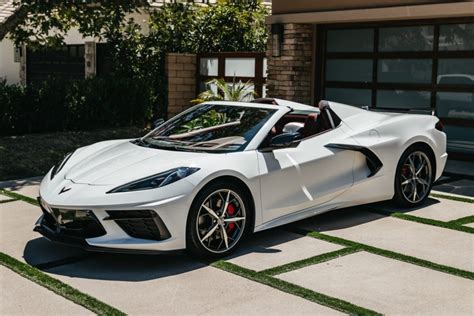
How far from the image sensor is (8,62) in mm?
20641

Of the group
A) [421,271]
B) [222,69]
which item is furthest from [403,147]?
[222,69]

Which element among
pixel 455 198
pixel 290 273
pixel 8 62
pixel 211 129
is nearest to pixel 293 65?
pixel 455 198

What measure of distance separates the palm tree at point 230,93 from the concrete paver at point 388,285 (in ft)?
23.7

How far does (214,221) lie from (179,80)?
9598 millimetres

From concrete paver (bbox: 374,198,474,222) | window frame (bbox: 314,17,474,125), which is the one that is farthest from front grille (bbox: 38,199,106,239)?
window frame (bbox: 314,17,474,125)

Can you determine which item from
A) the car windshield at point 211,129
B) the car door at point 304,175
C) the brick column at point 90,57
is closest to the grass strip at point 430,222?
the car door at point 304,175

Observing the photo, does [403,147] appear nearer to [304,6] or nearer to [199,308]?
[199,308]

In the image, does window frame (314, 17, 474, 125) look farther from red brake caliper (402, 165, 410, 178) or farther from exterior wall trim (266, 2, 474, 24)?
red brake caliper (402, 165, 410, 178)

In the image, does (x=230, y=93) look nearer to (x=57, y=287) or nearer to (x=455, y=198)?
(x=455, y=198)

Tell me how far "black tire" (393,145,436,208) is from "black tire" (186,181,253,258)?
2.12 m

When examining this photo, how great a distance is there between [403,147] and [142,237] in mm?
3167

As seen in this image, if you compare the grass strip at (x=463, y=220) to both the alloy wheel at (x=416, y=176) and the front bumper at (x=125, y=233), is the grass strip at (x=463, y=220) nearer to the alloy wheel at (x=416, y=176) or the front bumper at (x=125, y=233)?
the alloy wheel at (x=416, y=176)

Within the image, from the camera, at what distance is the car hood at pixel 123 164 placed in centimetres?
519

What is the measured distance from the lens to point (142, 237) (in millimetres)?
4973
